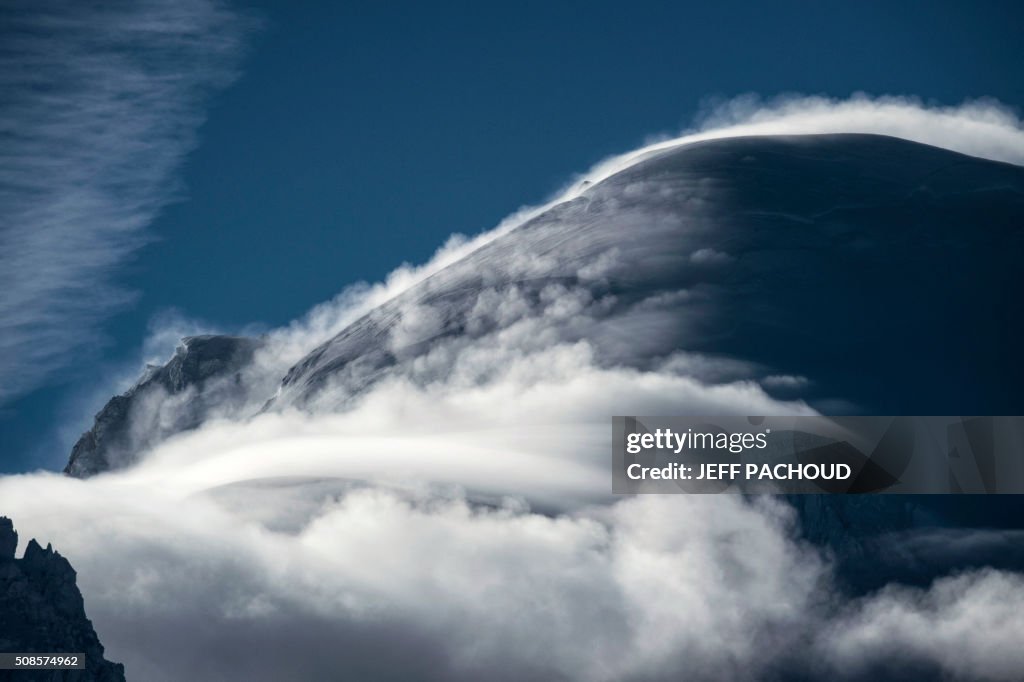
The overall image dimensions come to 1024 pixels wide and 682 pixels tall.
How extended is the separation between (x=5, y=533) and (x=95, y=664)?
24070mm

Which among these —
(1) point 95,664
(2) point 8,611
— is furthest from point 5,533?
(1) point 95,664

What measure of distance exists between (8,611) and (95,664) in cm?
1514

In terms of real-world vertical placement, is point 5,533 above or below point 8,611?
above

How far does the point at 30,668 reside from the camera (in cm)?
17812

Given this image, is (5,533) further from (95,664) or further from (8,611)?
(95,664)

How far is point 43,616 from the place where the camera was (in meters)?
191

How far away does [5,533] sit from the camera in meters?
189

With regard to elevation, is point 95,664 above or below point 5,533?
below

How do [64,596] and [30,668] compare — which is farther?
[64,596]

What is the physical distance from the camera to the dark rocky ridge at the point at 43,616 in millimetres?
185750

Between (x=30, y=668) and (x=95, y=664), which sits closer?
(x=30, y=668)

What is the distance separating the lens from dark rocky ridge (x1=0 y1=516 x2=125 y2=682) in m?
186

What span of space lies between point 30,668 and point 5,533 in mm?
21955
